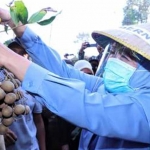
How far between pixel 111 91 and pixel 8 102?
20.0 inches

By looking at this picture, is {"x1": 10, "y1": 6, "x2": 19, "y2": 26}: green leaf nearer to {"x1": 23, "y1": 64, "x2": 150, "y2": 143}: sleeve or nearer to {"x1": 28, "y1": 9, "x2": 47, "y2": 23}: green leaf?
{"x1": 28, "y1": 9, "x2": 47, "y2": 23}: green leaf

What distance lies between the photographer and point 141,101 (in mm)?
987

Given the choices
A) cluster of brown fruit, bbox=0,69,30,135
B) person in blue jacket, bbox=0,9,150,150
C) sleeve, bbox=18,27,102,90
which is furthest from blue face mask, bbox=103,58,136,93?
cluster of brown fruit, bbox=0,69,30,135

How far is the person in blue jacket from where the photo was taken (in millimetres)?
883

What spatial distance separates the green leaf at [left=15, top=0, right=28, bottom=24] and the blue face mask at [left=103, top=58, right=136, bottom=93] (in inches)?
19.8

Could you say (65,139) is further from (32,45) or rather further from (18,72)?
(18,72)

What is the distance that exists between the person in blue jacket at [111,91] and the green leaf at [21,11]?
0.10 m

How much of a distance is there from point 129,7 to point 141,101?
990 centimetres

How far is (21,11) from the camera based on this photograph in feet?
2.62

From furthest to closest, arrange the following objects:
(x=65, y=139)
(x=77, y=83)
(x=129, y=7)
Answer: (x=129, y=7)
(x=65, y=139)
(x=77, y=83)

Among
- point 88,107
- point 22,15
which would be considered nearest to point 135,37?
point 88,107

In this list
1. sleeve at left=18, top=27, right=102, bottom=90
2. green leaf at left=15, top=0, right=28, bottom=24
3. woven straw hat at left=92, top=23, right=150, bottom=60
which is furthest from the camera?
sleeve at left=18, top=27, right=102, bottom=90

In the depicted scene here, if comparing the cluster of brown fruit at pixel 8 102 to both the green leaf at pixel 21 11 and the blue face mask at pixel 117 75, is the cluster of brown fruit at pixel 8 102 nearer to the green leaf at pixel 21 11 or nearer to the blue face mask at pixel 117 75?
the green leaf at pixel 21 11

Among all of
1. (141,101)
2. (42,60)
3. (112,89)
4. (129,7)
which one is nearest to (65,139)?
(42,60)
